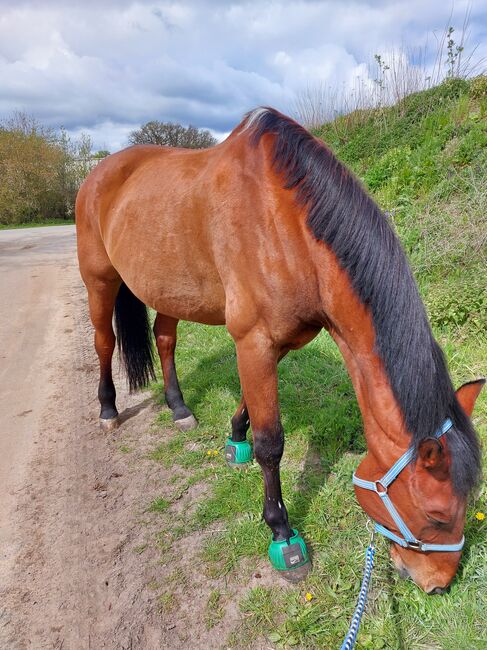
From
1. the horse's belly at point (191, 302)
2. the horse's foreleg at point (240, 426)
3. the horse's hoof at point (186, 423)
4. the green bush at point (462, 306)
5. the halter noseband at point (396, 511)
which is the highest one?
the horse's belly at point (191, 302)

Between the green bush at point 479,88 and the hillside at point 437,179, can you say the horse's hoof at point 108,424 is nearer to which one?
the hillside at point 437,179

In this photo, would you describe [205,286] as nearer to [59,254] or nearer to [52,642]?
[52,642]

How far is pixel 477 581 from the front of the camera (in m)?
1.73

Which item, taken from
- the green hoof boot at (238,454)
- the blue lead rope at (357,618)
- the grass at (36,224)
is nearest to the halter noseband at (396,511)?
the blue lead rope at (357,618)

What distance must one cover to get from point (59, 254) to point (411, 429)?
44.3ft

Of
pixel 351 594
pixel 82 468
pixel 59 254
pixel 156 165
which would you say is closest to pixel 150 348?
pixel 82 468

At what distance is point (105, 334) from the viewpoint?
375cm

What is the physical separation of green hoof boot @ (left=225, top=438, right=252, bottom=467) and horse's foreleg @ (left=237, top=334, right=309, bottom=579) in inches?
29.8

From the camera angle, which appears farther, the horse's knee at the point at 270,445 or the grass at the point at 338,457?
the horse's knee at the point at 270,445

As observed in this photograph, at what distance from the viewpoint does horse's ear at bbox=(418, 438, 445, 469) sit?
131cm

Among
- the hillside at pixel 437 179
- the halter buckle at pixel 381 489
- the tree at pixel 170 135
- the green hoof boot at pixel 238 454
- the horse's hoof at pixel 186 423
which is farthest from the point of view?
the tree at pixel 170 135

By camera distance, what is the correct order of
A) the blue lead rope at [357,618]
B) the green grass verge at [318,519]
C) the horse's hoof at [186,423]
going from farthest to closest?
the horse's hoof at [186,423] → the green grass verge at [318,519] → the blue lead rope at [357,618]

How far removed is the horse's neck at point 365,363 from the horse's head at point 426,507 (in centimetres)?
8

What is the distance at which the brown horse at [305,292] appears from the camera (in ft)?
4.80
